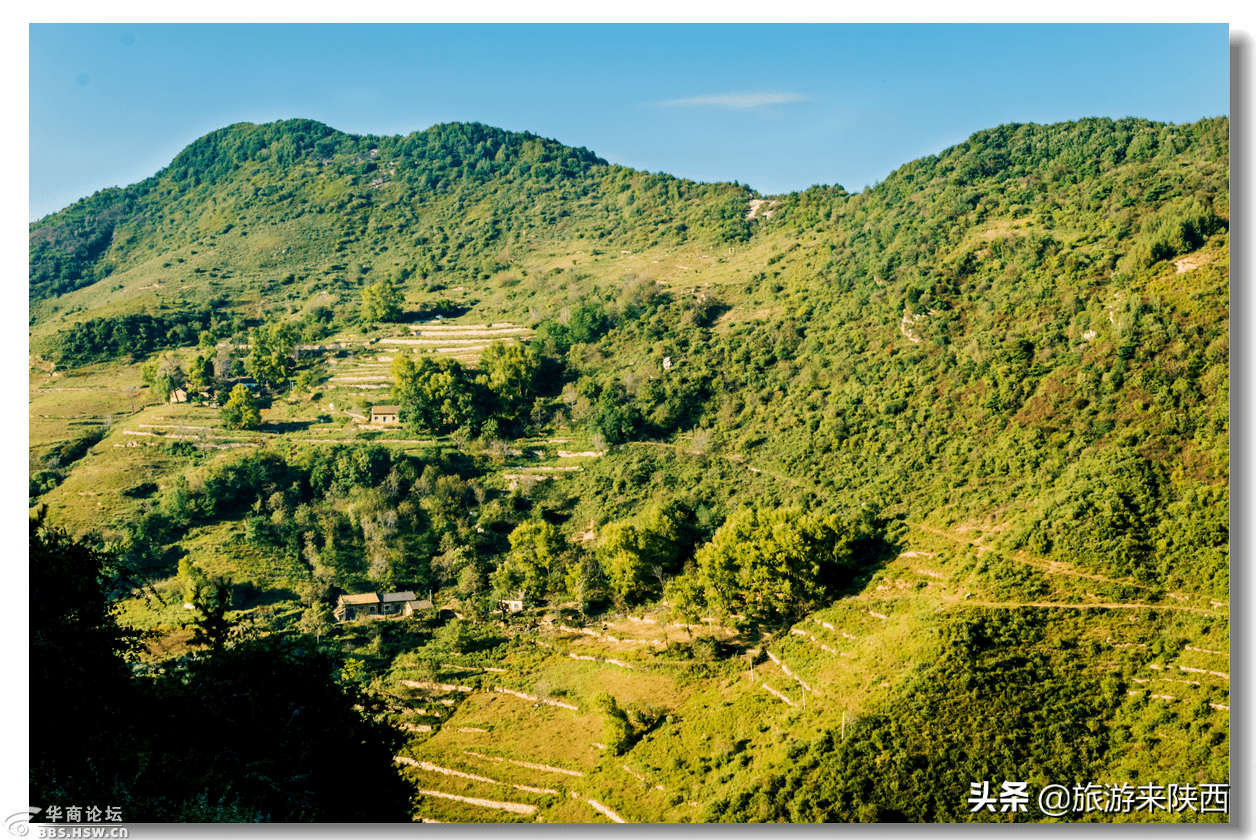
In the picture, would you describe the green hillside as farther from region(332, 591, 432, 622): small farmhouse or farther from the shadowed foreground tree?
region(332, 591, 432, 622): small farmhouse

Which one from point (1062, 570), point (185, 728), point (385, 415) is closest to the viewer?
point (185, 728)

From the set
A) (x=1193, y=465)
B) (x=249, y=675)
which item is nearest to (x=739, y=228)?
(x=1193, y=465)

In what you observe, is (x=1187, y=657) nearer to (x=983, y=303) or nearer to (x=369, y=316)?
(x=983, y=303)
